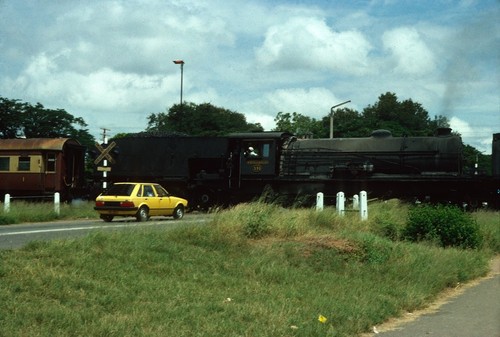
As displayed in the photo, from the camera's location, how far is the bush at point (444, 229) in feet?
52.4

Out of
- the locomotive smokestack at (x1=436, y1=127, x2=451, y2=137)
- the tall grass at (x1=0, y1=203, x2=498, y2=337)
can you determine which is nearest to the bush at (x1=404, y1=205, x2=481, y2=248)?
the tall grass at (x1=0, y1=203, x2=498, y2=337)

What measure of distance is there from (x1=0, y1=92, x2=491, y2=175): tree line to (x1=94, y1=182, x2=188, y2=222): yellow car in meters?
16.0

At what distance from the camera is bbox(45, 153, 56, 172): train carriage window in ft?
107

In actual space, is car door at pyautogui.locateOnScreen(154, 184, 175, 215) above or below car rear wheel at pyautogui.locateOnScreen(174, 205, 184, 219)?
above

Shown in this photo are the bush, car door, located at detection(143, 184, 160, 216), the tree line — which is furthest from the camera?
the tree line

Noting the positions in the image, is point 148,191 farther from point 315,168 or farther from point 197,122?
point 197,122

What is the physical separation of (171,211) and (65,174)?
1002cm

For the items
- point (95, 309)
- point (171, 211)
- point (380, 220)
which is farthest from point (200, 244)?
point (171, 211)

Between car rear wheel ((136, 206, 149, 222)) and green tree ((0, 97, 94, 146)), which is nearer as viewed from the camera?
car rear wheel ((136, 206, 149, 222))

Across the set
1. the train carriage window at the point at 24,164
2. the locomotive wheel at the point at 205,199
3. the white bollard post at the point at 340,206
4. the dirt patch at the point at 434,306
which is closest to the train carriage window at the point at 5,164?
the train carriage window at the point at 24,164

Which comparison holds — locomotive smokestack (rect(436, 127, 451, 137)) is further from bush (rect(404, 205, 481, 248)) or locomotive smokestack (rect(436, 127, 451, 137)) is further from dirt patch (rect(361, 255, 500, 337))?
dirt patch (rect(361, 255, 500, 337))

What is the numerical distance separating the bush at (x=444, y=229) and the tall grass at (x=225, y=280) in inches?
41.5

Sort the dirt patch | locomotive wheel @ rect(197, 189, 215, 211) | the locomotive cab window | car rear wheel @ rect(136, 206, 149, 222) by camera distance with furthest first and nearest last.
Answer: locomotive wheel @ rect(197, 189, 215, 211) < the locomotive cab window < car rear wheel @ rect(136, 206, 149, 222) < the dirt patch

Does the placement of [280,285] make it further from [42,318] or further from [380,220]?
[380,220]
